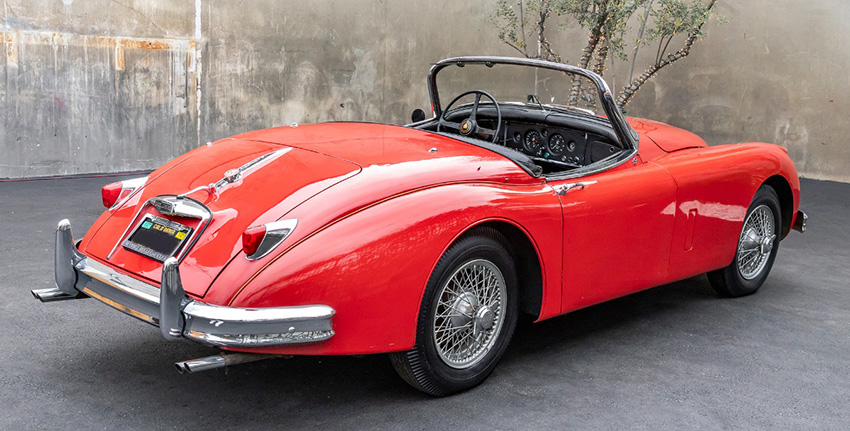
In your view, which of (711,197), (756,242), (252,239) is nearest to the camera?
(252,239)

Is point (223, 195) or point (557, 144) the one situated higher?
point (557, 144)

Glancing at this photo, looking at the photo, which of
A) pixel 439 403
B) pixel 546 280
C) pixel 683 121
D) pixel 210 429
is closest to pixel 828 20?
pixel 683 121

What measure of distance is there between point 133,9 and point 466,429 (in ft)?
25.5

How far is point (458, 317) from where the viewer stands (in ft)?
10.5

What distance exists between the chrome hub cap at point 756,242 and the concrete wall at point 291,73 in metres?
6.47

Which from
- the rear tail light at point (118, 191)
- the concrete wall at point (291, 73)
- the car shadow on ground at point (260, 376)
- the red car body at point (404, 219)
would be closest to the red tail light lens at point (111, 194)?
the rear tail light at point (118, 191)

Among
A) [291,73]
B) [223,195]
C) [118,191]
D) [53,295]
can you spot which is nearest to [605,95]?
[223,195]

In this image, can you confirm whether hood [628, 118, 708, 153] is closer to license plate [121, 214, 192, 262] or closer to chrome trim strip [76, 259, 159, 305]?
license plate [121, 214, 192, 262]

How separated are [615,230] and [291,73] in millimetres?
7538

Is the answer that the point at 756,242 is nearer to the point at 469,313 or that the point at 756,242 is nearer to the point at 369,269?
the point at 469,313

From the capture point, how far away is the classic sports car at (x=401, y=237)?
2746mm

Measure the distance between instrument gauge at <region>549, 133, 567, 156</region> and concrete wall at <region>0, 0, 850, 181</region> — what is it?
6.45 meters

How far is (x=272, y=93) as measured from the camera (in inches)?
410

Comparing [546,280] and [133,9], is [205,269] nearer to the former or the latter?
[546,280]
